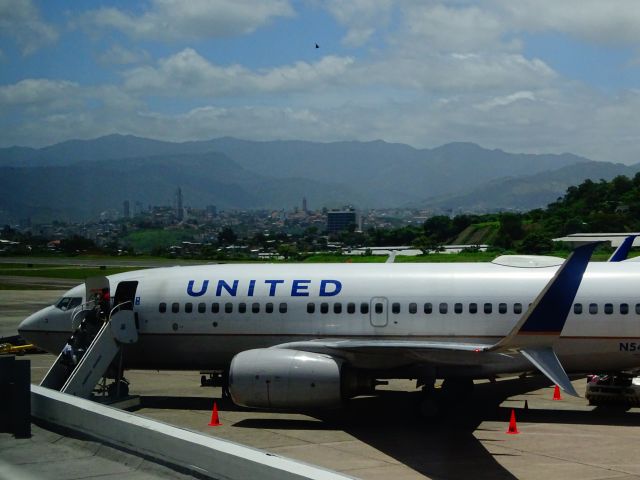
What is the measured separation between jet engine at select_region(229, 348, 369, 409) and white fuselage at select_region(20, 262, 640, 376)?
1595 millimetres

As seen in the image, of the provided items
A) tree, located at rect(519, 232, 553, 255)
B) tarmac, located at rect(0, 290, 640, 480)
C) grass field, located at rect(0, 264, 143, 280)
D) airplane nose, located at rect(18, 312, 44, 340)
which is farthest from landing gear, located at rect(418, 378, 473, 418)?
grass field, located at rect(0, 264, 143, 280)

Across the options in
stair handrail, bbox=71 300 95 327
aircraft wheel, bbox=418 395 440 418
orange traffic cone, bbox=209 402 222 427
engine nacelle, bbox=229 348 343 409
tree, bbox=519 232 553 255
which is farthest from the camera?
tree, bbox=519 232 553 255

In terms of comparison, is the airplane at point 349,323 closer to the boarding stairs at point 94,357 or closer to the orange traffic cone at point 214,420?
the boarding stairs at point 94,357

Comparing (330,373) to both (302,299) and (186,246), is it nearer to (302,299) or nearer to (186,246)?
(302,299)

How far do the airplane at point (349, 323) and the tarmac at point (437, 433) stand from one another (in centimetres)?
82

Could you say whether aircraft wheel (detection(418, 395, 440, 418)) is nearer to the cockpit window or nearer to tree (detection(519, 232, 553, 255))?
the cockpit window

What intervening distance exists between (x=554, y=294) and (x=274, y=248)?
5015 inches

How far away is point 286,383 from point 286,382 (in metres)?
0.02

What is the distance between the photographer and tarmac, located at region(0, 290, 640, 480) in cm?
1700

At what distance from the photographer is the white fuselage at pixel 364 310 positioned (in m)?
22.3

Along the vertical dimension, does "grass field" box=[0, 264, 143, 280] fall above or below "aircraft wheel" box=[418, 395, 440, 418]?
above

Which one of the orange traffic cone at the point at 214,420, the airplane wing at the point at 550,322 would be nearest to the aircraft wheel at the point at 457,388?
the airplane wing at the point at 550,322

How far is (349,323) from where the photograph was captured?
2317 cm

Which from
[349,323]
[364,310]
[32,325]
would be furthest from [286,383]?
[32,325]
